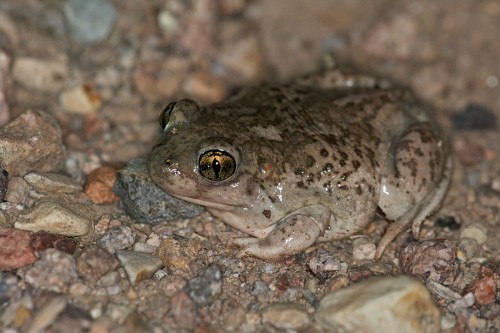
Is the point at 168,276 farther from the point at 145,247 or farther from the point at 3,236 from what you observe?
the point at 3,236

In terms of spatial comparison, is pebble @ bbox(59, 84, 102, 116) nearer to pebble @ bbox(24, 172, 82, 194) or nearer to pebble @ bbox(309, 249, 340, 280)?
pebble @ bbox(24, 172, 82, 194)

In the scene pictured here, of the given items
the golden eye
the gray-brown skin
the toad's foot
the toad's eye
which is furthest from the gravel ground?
the toad's eye

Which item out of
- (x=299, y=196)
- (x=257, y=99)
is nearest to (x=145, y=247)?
(x=299, y=196)

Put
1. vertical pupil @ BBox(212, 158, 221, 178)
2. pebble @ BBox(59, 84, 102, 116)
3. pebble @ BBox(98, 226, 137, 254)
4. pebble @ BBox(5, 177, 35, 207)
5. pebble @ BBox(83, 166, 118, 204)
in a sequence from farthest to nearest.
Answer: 1. pebble @ BBox(59, 84, 102, 116)
2. pebble @ BBox(83, 166, 118, 204)
3. pebble @ BBox(5, 177, 35, 207)
4. pebble @ BBox(98, 226, 137, 254)
5. vertical pupil @ BBox(212, 158, 221, 178)

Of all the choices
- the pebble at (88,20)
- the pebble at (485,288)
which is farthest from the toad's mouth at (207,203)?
the pebble at (88,20)

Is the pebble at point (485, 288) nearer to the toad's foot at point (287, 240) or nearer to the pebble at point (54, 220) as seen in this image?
the toad's foot at point (287, 240)

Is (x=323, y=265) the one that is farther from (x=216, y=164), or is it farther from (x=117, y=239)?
(x=117, y=239)

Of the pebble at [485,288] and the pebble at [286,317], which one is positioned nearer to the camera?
the pebble at [286,317]
